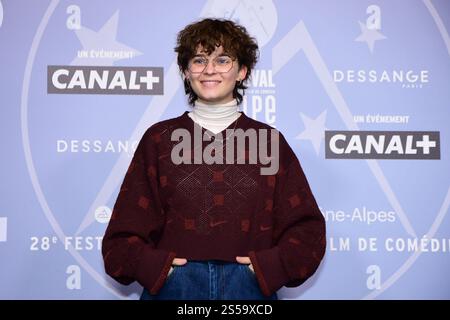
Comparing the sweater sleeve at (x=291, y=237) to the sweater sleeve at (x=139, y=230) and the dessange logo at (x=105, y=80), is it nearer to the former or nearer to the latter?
the sweater sleeve at (x=139, y=230)

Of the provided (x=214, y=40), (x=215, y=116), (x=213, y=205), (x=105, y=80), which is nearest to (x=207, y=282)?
(x=213, y=205)

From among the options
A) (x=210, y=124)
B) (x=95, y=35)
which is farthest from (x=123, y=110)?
(x=210, y=124)

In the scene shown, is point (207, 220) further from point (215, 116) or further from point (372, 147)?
point (372, 147)

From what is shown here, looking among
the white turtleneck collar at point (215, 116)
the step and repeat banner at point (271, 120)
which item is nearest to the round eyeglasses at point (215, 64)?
the white turtleneck collar at point (215, 116)

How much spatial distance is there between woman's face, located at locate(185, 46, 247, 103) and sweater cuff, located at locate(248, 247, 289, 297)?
48 cm

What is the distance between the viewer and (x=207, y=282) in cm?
169

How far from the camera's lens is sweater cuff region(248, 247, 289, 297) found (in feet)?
5.58

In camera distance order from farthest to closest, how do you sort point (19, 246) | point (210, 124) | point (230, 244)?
point (19, 246)
point (210, 124)
point (230, 244)

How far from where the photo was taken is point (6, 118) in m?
2.27

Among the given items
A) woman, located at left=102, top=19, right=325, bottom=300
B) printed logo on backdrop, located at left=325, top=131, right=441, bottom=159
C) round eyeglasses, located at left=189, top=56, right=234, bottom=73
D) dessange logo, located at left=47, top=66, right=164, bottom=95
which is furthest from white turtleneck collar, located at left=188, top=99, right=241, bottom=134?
printed logo on backdrop, located at left=325, top=131, right=441, bottom=159

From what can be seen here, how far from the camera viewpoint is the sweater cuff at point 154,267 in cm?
168

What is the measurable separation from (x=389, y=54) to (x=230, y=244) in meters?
1.11

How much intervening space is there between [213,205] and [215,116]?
0.90 feet

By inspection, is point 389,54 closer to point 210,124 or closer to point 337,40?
point 337,40
